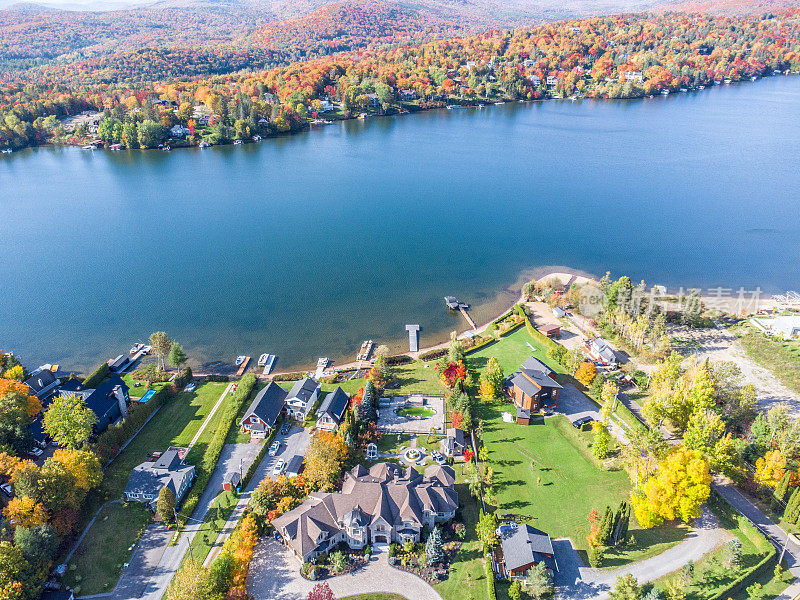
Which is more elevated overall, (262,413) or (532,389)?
(532,389)

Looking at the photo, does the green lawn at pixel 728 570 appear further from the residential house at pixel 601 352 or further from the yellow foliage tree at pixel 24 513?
the yellow foliage tree at pixel 24 513

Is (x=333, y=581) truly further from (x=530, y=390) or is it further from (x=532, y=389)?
(x=532, y=389)

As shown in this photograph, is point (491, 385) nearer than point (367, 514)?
No

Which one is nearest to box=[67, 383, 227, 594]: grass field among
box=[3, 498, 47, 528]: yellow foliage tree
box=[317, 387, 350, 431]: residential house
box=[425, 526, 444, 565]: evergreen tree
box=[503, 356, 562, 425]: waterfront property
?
box=[3, 498, 47, 528]: yellow foliage tree

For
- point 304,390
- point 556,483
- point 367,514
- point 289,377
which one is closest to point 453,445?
point 556,483

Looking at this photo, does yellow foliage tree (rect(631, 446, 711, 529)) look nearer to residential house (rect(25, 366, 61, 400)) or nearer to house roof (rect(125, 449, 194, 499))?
house roof (rect(125, 449, 194, 499))

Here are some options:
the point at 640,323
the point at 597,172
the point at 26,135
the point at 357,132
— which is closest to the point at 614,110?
the point at 597,172
